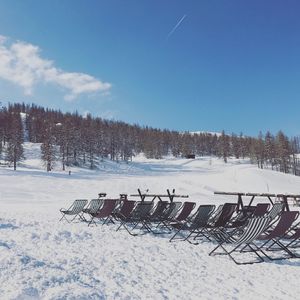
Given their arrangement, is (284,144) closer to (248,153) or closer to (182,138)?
(248,153)

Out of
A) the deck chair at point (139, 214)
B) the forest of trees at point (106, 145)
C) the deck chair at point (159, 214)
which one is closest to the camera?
the deck chair at point (139, 214)

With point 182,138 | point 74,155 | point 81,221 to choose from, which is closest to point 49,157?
point 74,155

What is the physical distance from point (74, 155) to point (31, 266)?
69236 mm

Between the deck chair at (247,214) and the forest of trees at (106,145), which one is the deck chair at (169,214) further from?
the forest of trees at (106,145)

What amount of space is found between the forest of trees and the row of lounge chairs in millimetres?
50241

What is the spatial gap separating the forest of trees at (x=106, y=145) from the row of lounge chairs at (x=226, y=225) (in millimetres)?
50241

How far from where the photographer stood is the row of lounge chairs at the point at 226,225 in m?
7.78

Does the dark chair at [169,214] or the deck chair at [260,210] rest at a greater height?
the deck chair at [260,210]

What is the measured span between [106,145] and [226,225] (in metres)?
91.4

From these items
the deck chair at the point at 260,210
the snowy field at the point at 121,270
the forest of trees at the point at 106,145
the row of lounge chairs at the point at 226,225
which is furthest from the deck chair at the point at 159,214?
the forest of trees at the point at 106,145

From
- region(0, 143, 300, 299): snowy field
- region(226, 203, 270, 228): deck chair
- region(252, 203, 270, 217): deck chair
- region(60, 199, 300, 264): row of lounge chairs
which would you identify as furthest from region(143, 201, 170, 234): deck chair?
region(252, 203, 270, 217): deck chair

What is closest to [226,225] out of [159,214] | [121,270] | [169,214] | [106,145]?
[169,214]

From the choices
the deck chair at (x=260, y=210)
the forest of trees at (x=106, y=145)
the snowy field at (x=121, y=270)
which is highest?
the forest of trees at (x=106, y=145)

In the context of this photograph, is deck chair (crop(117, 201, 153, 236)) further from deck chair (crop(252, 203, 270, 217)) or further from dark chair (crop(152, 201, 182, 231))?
deck chair (crop(252, 203, 270, 217))
